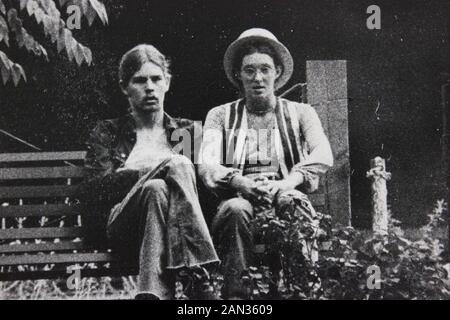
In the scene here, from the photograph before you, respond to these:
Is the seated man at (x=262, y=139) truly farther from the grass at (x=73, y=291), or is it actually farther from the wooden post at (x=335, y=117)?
the grass at (x=73, y=291)

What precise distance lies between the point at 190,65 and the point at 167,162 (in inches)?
45.9

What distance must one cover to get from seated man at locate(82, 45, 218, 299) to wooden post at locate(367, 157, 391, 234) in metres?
1.03

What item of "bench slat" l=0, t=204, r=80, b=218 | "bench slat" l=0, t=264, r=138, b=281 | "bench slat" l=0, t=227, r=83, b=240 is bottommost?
"bench slat" l=0, t=264, r=138, b=281

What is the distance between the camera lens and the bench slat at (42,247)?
156 inches

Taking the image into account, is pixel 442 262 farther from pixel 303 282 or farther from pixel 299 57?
pixel 299 57

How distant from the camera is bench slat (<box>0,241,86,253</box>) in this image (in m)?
3.97

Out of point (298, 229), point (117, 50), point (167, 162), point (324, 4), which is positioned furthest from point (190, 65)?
point (298, 229)

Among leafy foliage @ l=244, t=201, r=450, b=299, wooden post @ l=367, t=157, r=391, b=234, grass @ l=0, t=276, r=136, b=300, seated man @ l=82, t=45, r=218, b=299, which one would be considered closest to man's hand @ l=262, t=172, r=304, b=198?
leafy foliage @ l=244, t=201, r=450, b=299

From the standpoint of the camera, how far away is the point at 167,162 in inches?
140

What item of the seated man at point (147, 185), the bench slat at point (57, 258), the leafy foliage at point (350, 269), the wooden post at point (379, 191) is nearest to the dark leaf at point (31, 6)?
the seated man at point (147, 185)

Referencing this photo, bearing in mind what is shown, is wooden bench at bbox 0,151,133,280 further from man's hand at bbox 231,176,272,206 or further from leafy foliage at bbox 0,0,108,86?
man's hand at bbox 231,176,272,206

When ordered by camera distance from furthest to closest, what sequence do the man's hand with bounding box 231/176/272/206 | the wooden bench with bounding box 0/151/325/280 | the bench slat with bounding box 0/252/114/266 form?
1. the wooden bench with bounding box 0/151/325/280
2. the bench slat with bounding box 0/252/114/266
3. the man's hand with bounding box 231/176/272/206

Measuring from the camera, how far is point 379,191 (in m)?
4.32

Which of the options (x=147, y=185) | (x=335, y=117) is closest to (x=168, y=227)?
(x=147, y=185)
